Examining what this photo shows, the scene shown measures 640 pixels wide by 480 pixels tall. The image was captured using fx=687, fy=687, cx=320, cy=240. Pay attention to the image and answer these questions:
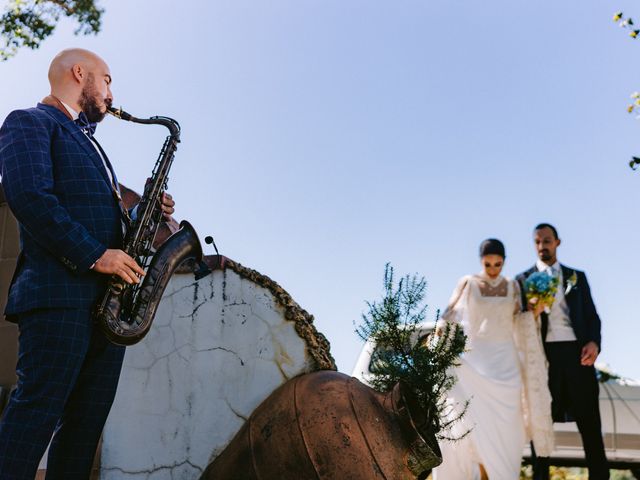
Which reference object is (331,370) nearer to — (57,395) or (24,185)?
(57,395)

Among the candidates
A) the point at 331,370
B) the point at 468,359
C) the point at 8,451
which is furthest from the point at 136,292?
the point at 468,359

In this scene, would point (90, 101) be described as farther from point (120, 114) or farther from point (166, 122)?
point (166, 122)

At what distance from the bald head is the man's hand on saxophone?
2.05ft

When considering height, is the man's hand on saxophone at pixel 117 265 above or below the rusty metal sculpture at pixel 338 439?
above

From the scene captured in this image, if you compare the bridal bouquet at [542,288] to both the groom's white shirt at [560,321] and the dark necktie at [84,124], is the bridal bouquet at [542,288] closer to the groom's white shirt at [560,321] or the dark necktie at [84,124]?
the groom's white shirt at [560,321]

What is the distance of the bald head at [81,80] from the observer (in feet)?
8.40

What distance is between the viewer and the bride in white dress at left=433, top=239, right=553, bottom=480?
5328 mm

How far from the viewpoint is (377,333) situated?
404 centimetres

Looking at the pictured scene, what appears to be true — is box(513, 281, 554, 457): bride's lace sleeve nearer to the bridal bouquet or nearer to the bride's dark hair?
the bridal bouquet

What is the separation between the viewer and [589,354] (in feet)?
17.2

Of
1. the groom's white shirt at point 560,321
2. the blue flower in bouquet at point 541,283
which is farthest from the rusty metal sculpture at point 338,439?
the groom's white shirt at point 560,321

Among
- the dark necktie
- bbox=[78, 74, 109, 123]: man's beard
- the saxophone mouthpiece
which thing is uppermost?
the saxophone mouthpiece

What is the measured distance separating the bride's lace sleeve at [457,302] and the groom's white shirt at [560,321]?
2.26 ft

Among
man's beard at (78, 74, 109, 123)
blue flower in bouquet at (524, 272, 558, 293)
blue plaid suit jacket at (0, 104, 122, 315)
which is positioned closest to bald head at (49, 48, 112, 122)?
man's beard at (78, 74, 109, 123)
